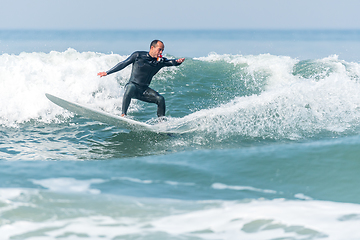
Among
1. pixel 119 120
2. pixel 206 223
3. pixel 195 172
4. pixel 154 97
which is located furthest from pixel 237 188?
pixel 154 97

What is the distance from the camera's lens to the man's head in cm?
712

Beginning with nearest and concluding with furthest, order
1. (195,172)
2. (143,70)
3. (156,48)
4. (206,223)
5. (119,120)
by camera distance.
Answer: (206,223) < (195,172) < (119,120) < (156,48) < (143,70)

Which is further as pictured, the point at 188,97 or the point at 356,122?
the point at 188,97

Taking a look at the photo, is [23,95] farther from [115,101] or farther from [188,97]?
[188,97]

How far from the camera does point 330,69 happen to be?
14539 mm

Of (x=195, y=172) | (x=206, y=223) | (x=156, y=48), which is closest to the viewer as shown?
(x=206, y=223)

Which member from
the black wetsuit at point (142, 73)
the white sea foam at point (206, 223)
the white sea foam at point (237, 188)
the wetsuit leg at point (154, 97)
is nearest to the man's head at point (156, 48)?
the black wetsuit at point (142, 73)

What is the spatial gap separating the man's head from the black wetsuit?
10 centimetres

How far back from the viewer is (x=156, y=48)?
715cm

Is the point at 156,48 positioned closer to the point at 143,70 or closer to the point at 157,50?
the point at 157,50

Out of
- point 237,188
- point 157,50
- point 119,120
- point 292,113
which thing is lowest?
point 237,188

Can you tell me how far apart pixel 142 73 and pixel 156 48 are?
2.07 ft

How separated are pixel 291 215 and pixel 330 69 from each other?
1259 cm

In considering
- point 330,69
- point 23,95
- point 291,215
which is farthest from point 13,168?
point 330,69
